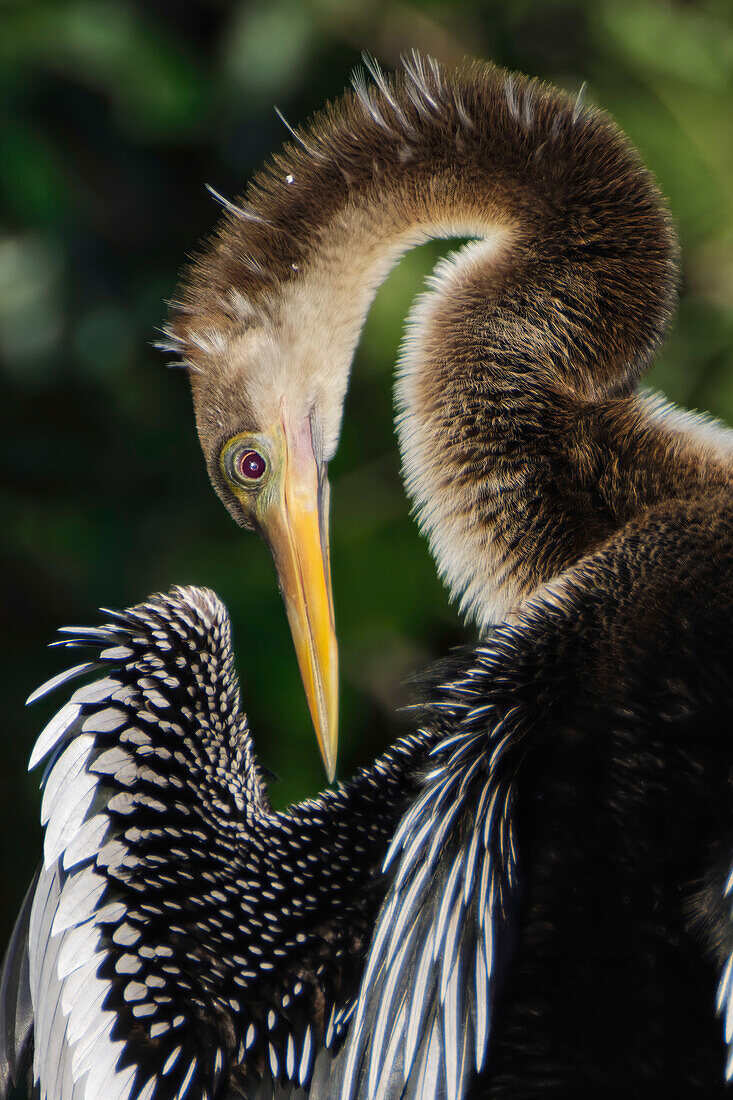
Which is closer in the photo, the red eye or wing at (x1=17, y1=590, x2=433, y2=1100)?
wing at (x1=17, y1=590, x2=433, y2=1100)

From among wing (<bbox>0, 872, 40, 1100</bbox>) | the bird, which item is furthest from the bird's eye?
wing (<bbox>0, 872, 40, 1100</bbox>)

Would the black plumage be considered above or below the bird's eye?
below

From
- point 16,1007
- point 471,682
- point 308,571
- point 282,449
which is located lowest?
point 16,1007

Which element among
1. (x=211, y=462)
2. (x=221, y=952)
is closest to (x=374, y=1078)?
(x=221, y=952)

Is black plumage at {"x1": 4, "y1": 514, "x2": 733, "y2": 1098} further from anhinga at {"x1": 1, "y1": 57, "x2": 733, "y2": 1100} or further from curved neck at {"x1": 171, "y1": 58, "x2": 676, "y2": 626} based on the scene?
curved neck at {"x1": 171, "y1": 58, "x2": 676, "y2": 626}

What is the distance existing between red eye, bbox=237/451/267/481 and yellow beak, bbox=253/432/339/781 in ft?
0.07

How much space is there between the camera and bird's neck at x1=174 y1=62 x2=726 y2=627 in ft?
2.61

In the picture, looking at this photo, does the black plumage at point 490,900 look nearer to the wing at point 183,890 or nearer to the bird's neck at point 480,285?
the wing at point 183,890

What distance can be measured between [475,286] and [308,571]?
28cm

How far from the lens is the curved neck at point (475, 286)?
798 millimetres

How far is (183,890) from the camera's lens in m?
0.69

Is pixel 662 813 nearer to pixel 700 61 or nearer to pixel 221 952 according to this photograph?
pixel 221 952

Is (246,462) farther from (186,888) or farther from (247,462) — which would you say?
(186,888)

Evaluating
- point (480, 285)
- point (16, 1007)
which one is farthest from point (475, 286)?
point (16, 1007)
